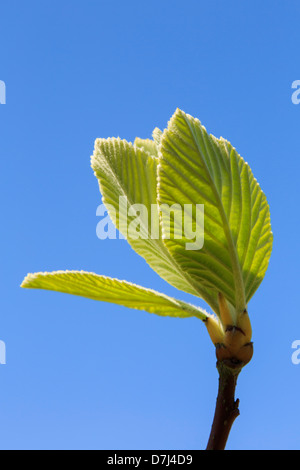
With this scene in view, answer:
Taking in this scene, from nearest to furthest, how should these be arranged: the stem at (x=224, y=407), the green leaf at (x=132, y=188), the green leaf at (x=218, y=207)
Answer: the stem at (x=224, y=407)
the green leaf at (x=218, y=207)
the green leaf at (x=132, y=188)

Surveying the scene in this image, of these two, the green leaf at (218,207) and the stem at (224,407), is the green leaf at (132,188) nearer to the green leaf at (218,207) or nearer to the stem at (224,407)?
the green leaf at (218,207)

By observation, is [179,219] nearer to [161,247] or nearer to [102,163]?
[161,247]

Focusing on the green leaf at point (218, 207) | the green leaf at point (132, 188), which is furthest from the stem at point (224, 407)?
the green leaf at point (132, 188)

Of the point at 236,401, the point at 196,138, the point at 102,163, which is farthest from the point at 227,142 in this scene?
the point at 236,401

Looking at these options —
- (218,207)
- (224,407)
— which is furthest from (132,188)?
(224,407)

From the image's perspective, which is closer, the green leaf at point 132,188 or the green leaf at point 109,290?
the green leaf at point 109,290

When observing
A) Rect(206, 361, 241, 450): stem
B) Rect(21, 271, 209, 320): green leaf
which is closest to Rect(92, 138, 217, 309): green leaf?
Rect(21, 271, 209, 320): green leaf
